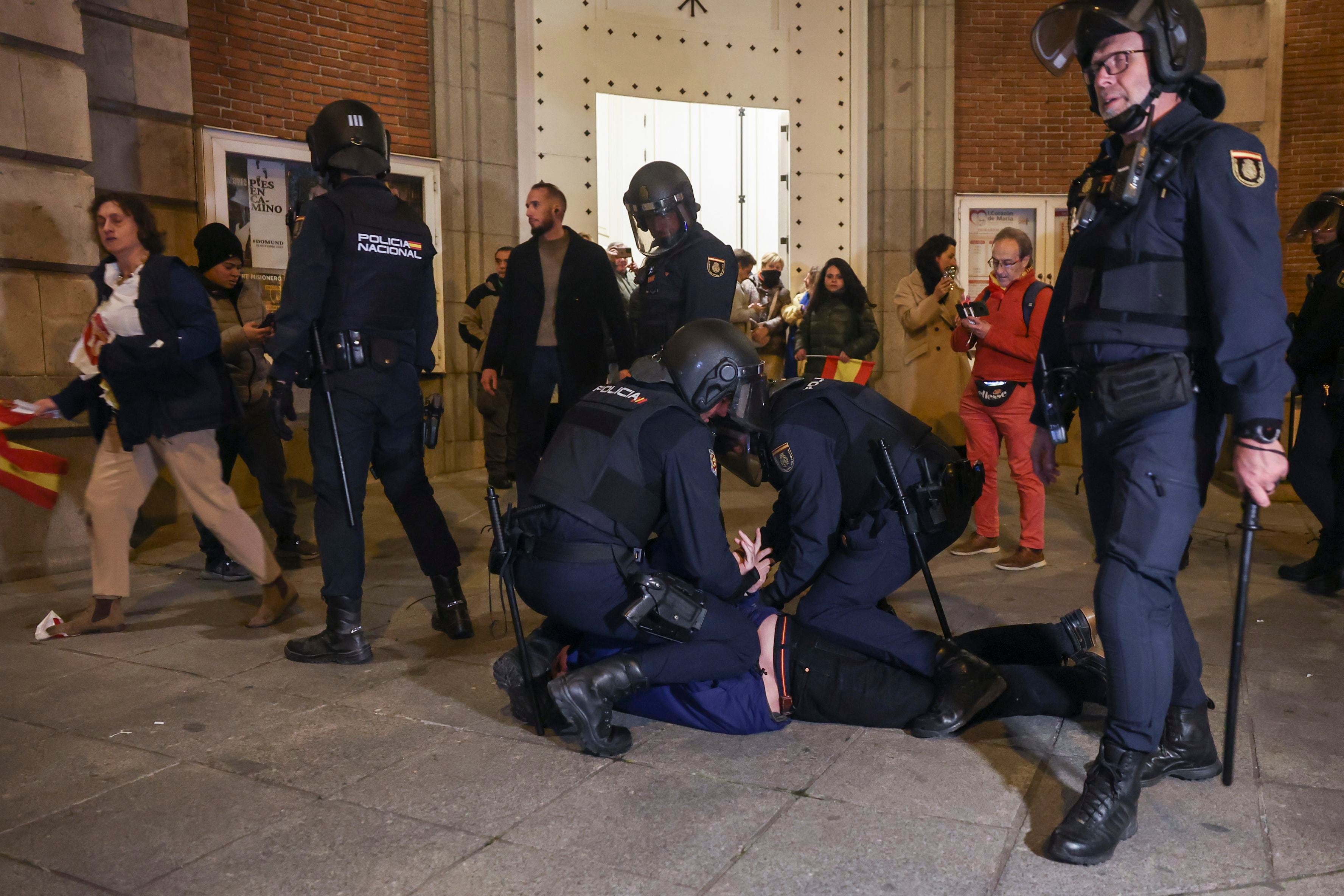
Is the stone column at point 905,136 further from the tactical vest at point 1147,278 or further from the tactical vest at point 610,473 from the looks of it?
the tactical vest at point 1147,278

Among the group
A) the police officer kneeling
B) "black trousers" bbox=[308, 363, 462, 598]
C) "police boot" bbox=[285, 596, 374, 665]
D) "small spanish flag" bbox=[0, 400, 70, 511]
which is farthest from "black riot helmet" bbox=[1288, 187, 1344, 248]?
"small spanish flag" bbox=[0, 400, 70, 511]

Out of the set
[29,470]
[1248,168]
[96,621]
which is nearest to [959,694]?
[1248,168]

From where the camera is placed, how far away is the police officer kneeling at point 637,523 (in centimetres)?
304

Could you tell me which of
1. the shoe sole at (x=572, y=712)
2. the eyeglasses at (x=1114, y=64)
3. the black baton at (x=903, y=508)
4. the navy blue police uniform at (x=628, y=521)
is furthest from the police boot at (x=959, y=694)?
the eyeglasses at (x=1114, y=64)

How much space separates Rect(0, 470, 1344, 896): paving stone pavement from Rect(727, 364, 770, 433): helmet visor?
922 millimetres

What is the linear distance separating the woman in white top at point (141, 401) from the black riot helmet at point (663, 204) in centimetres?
179

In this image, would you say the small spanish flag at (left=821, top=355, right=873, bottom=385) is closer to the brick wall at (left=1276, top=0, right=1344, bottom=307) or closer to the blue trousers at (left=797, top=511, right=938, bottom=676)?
the blue trousers at (left=797, top=511, right=938, bottom=676)

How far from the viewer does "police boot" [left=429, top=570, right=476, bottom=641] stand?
4418mm

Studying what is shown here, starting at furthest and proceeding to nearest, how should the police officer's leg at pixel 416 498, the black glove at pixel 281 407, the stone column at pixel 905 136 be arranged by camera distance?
the stone column at pixel 905 136 → the black glove at pixel 281 407 → the police officer's leg at pixel 416 498

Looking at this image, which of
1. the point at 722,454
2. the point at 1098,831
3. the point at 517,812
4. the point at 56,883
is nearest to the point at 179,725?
the point at 56,883

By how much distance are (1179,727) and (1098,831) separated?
1.84ft

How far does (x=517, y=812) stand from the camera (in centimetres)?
276

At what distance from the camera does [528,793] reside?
288cm

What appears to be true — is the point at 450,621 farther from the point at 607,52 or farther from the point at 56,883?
the point at 607,52
